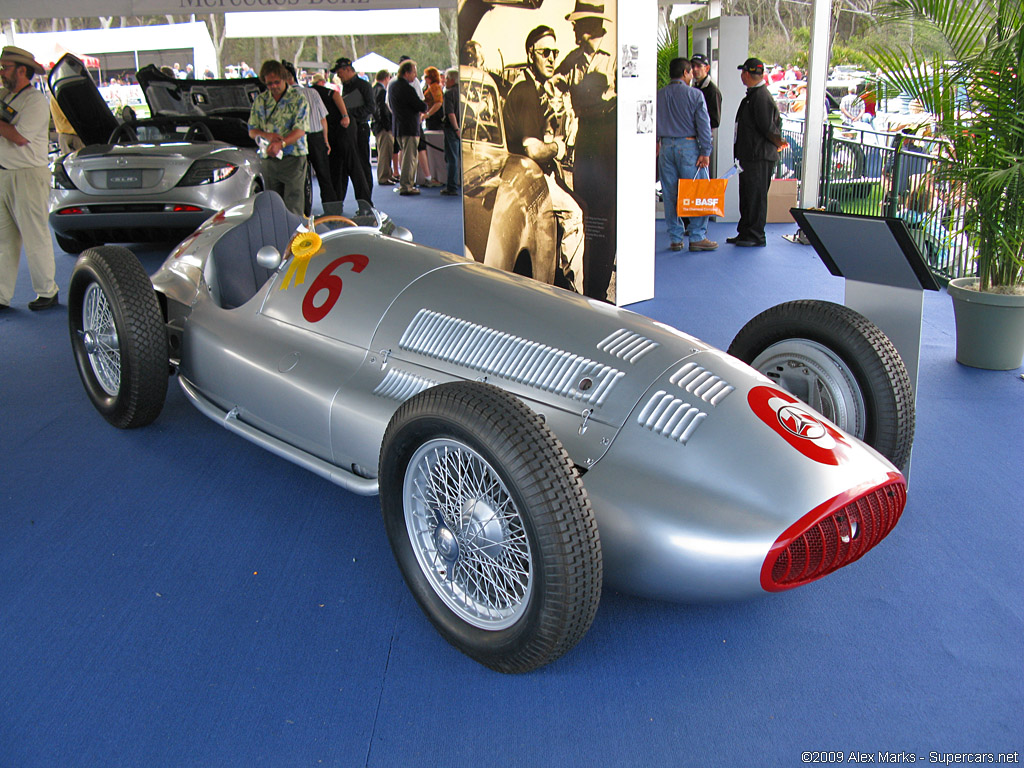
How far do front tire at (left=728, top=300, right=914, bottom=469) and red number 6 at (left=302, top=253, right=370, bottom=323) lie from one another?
65.4 inches

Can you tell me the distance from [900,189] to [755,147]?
1412mm

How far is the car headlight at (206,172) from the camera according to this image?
23.4ft

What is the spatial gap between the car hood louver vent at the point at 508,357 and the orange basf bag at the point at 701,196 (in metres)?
5.34

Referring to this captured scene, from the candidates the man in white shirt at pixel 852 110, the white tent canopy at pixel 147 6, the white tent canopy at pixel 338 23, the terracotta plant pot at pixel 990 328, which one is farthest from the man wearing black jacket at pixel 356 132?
the man in white shirt at pixel 852 110

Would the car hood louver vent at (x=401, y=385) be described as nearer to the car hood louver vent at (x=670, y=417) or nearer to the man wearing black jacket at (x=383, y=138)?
the car hood louver vent at (x=670, y=417)

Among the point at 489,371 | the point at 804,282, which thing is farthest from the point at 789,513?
the point at 804,282

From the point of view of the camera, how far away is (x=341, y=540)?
10.0 feet

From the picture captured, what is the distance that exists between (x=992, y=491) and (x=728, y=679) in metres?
1.69

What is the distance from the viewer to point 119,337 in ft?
12.0

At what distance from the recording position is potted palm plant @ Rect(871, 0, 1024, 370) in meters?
4.09

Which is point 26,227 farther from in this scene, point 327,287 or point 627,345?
point 627,345

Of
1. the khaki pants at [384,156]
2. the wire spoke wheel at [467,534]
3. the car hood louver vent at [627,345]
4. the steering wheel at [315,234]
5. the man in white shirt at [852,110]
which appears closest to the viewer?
the wire spoke wheel at [467,534]

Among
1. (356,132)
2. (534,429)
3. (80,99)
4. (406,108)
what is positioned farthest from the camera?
(406,108)

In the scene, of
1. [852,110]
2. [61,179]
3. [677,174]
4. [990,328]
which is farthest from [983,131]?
[852,110]
